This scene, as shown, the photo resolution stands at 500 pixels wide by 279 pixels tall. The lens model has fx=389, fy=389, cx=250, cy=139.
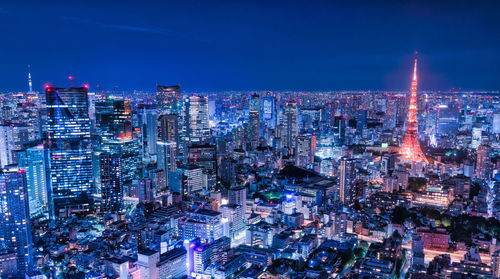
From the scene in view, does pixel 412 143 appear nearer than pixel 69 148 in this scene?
No

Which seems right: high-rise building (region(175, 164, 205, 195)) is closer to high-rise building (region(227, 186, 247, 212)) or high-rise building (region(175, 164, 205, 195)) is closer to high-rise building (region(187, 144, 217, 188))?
high-rise building (region(187, 144, 217, 188))

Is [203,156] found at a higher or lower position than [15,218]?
higher

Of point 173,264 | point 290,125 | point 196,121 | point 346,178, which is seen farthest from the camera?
point 290,125

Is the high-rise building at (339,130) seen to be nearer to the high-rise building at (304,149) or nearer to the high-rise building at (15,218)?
the high-rise building at (304,149)

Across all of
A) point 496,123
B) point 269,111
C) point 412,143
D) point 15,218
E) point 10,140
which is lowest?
point 15,218

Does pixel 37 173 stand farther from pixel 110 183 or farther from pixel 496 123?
pixel 496 123

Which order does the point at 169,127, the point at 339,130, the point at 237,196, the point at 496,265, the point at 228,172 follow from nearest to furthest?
1. the point at 496,265
2. the point at 237,196
3. the point at 228,172
4. the point at 169,127
5. the point at 339,130

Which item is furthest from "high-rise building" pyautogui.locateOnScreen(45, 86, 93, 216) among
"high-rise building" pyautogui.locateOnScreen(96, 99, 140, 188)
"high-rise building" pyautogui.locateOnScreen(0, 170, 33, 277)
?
"high-rise building" pyautogui.locateOnScreen(0, 170, 33, 277)

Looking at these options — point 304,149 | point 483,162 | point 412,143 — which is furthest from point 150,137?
point 483,162
